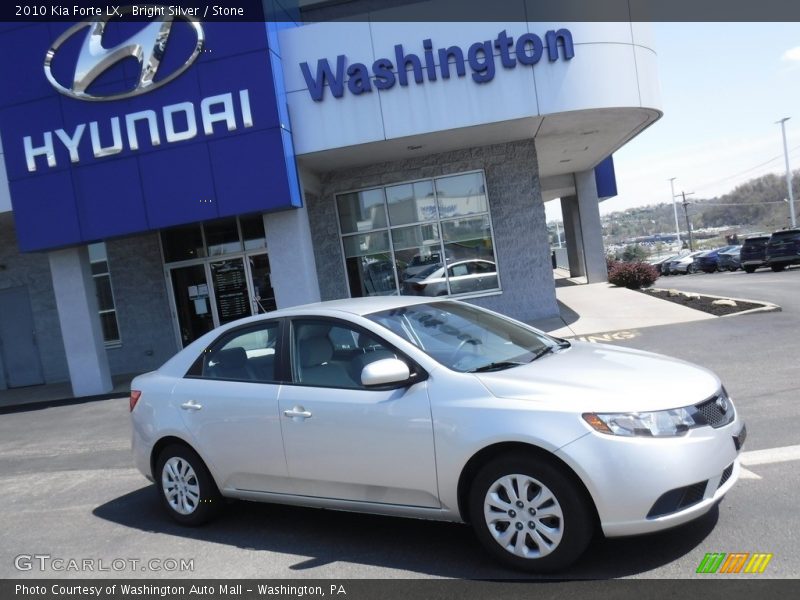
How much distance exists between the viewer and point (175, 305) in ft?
54.4

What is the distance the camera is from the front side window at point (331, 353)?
15.3 ft

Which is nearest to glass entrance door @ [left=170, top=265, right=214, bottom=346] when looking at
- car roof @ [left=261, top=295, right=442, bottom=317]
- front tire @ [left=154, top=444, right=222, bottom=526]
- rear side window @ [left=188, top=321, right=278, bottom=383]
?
front tire @ [left=154, top=444, right=222, bottom=526]

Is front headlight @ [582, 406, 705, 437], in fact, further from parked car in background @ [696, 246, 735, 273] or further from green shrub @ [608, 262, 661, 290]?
parked car in background @ [696, 246, 735, 273]

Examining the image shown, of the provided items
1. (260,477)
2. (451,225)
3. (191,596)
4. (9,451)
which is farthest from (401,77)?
(191,596)

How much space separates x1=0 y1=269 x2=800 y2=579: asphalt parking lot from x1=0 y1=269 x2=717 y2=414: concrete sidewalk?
4.93 m

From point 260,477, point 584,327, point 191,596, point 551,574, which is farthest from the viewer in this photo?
point 584,327

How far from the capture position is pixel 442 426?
13.5 feet

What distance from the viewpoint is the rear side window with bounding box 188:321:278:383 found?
5.09m

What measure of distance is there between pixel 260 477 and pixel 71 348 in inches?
420

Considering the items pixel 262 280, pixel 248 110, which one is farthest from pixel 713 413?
pixel 262 280

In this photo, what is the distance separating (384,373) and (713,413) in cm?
187

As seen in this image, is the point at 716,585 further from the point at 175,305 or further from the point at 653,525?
the point at 175,305

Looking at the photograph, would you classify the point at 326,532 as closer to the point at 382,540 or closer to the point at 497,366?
the point at 382,540

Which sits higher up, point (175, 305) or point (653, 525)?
point (175, 305)
